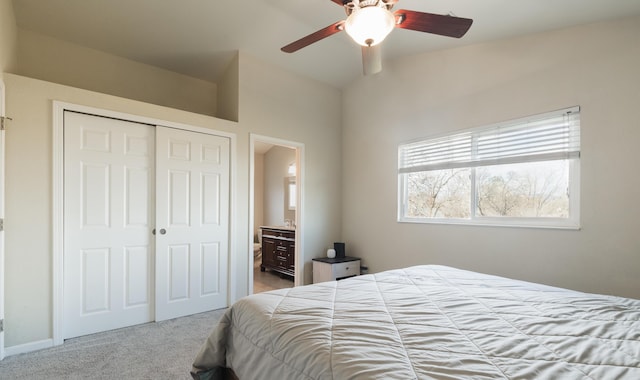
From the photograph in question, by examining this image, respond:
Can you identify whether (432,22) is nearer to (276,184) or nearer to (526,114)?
(526,114)

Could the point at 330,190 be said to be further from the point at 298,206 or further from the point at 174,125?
the point at 174,125

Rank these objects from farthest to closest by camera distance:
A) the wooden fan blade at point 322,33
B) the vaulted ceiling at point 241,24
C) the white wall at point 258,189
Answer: the white wall at point 258,189
the vaulted ceiling at point 241,24
the wooden fan blade at point 322,33

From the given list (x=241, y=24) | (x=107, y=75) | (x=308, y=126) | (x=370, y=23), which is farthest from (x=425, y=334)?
(x=107, y=75)

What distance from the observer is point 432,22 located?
5.94 feet

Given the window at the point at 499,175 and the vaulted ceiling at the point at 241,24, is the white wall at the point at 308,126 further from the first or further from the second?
the window at the point at 499,175

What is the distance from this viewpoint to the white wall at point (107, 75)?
292 centimetres

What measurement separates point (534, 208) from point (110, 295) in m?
3.98

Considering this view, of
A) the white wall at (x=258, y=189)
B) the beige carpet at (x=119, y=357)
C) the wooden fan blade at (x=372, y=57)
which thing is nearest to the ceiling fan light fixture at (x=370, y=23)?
the wooden fan blade at (x=372, y=57)

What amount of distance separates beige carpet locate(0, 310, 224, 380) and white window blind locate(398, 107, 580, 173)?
2991 mm

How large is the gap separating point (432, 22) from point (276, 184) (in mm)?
5092

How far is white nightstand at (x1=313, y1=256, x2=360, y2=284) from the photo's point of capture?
398 centimetres

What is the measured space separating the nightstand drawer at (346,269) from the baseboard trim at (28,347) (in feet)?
9.20

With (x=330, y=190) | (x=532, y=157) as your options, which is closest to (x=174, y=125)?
(x=330, y=190)

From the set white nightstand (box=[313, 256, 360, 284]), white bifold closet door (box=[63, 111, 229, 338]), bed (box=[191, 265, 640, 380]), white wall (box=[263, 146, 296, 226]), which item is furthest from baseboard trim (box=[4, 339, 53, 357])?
white wall (box=[263, 146, 296, 226])
